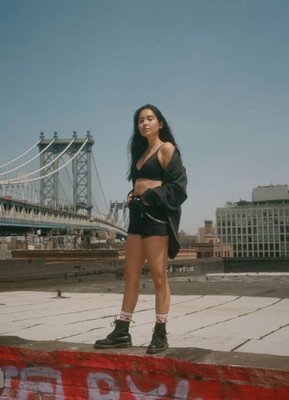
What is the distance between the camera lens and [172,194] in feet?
8.56

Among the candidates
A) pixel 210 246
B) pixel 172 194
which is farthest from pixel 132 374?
pixel 210 246

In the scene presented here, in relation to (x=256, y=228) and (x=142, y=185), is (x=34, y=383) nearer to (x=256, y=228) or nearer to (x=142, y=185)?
(x=142, y=185)

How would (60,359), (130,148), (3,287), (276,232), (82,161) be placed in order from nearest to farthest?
(60,359)
(130,148)
(3,287)
(82,161)
(276,232)

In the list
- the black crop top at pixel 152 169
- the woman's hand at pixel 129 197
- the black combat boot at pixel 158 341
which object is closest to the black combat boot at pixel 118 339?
the black combat boot at pixel 158 341

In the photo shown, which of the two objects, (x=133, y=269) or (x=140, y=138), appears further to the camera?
(x=140, y=138)

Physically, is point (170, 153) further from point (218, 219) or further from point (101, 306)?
point (218, 219)

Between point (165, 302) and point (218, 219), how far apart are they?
423 feet

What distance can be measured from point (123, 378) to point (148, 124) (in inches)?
62.4

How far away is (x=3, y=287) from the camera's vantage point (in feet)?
25.4

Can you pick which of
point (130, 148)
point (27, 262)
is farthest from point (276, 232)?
point (130, 148)

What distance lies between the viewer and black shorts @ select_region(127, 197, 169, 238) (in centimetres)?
266

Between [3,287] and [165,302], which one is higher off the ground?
[165,302]

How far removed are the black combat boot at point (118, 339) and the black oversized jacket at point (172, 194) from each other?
544mm

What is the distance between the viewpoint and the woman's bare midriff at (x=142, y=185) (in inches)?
108
